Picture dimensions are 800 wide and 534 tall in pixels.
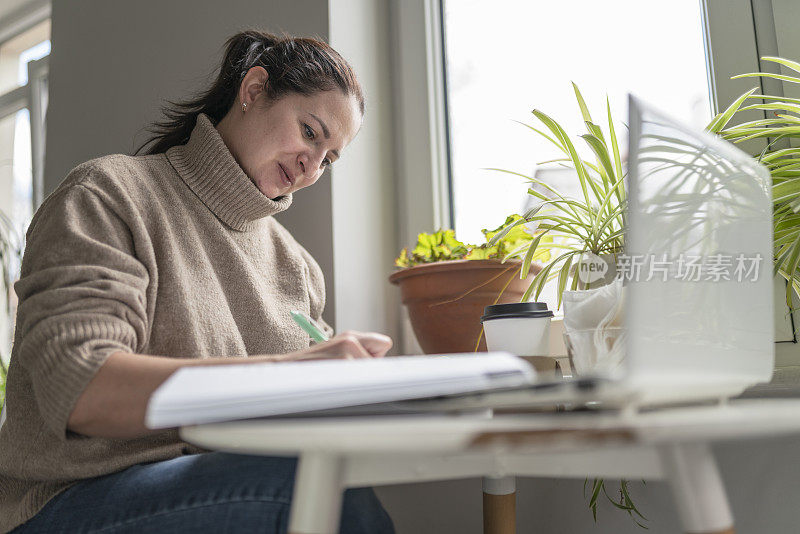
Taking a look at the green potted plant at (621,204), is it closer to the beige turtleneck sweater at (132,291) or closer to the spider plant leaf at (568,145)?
the spider plant leaf at (568,145)

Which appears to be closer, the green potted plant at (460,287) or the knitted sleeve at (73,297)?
the knitted sleeve at (73,297)

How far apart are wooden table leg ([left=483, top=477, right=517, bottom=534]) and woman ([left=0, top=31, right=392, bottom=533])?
17cm

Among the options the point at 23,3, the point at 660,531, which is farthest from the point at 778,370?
the point at 23,3

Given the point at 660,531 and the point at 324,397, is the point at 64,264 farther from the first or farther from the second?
the point at 660,531

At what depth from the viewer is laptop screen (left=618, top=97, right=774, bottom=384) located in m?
0.42

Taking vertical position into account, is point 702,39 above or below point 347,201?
above

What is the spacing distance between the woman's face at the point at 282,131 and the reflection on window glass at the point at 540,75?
1.29ft

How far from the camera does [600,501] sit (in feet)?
3.55

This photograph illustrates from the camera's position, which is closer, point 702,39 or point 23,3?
point 702,39

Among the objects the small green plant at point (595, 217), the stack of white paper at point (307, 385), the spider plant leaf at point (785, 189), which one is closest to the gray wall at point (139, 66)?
the small green plant at point (595, 217)

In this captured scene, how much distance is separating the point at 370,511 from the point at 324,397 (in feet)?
1.44

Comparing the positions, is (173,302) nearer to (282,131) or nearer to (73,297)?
(73,297)

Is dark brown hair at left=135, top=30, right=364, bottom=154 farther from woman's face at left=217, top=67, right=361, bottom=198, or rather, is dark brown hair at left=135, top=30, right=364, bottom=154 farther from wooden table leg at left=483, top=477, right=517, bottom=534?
wooden table leg at left=483, top=477, right=517, bottom=534

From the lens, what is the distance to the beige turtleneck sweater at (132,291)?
68 cm
